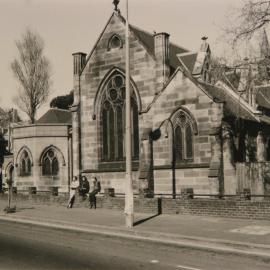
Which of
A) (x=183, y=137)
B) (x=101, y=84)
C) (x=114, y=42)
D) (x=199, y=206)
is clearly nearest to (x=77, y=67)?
(x=101, y=84)

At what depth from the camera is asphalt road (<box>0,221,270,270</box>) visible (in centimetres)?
994

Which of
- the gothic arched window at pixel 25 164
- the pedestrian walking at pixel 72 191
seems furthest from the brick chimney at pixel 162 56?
the gothic arched window at pixel 25 164

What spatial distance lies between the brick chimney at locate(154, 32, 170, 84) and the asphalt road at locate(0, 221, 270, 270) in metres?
12.5

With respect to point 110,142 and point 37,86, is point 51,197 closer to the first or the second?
point 110,142

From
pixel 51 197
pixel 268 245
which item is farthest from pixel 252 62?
pixel 51 197

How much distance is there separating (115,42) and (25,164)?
11.1m

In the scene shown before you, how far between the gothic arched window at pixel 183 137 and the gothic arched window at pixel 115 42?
6592mm

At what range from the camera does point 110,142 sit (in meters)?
28.2

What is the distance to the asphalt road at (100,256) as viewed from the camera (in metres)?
9.94

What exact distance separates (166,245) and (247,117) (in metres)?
13.5

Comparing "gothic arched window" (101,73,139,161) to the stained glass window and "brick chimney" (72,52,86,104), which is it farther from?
"brick chimney" (72,52,86,104)

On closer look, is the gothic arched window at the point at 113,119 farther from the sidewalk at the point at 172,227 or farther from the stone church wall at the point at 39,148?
the sidewalk at the point at 172,227

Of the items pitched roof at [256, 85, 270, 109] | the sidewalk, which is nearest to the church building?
pitched roof at [256, 85, 270, 109]

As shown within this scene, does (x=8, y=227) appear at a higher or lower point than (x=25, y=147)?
lower
